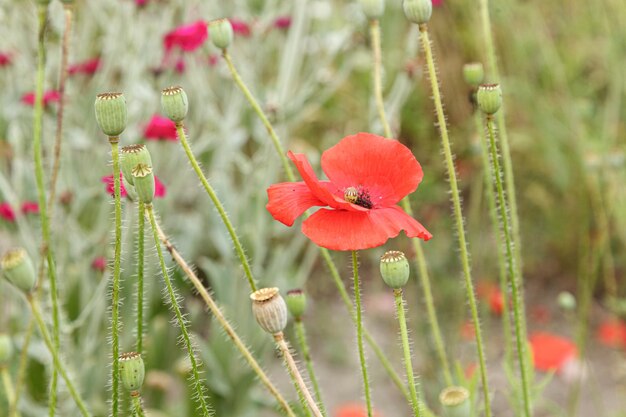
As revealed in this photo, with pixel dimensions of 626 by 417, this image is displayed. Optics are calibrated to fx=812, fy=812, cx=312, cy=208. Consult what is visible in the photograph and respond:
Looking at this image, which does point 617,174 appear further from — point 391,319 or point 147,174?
point 147,174

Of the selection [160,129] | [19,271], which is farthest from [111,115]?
[160,129]

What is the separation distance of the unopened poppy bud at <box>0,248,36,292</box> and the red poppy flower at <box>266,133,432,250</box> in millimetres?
203

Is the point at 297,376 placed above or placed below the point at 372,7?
below

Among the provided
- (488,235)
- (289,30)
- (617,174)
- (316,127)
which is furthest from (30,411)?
(316,127)

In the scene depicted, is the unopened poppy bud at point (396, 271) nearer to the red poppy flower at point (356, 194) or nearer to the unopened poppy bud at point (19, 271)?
the red poppy flower at point (356, 194)

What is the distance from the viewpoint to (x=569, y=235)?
2.46 metres

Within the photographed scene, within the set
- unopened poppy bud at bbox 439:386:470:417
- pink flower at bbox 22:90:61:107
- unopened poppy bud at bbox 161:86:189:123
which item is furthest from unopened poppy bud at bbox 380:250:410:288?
pink flower at bbox 22:90:61:107

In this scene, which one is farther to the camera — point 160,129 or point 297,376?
point 160,129

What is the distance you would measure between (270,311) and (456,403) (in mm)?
195

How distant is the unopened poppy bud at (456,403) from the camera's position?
0.72m

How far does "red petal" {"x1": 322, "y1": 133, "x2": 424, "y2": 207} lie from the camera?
755 millimetres

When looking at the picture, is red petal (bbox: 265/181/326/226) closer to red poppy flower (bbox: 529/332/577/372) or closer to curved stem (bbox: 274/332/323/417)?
curved stem (bbox: 274/332/323/417)

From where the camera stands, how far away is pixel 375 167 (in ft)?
2.56

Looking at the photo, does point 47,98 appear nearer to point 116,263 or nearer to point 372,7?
point 372,7
